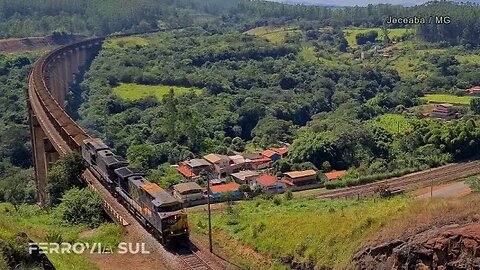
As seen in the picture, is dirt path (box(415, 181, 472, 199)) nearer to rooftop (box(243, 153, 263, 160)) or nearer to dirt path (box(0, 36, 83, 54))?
rooftop (box(243, 153, 263, 160))

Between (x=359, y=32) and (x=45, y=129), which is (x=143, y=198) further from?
(x=359, y=32)

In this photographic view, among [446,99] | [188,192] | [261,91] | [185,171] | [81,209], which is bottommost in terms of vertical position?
[185,171]

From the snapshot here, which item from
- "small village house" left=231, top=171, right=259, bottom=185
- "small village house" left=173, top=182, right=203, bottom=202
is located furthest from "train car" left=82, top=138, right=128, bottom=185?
"small village house" left=231, top=171, right=259, bottom=185

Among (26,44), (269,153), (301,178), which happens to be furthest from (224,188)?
(26,44)

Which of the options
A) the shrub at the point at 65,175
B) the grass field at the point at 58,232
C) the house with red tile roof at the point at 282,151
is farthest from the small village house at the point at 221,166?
the grass field at the point at 58,232

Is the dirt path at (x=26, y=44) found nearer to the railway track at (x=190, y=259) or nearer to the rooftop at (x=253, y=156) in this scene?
the rooftop at (x=253, y=156)

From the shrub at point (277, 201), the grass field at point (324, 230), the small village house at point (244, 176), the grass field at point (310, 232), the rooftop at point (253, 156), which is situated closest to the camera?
the grass field at point (324, 230)
